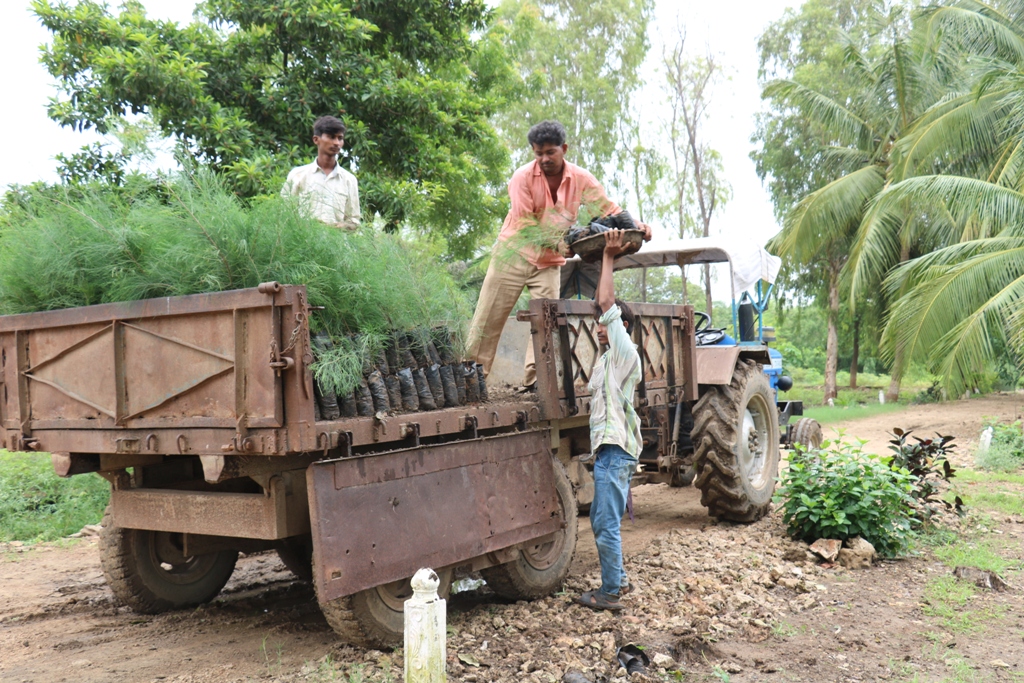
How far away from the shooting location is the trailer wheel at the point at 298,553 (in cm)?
484

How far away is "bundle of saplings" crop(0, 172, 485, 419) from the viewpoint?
3.89m

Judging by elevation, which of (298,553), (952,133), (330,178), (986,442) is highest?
(952,133)

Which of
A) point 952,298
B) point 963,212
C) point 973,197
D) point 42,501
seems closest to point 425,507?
point 42,501

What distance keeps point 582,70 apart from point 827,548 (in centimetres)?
2106

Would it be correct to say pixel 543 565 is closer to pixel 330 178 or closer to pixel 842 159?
pixel 330 178

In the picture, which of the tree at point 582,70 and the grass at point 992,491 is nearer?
the grass at point 992,491

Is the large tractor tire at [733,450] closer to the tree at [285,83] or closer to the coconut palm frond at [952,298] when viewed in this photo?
the tree at [285,83]

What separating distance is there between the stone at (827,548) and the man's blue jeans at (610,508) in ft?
6.16

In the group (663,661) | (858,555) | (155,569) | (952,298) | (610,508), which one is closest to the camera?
(663,661)

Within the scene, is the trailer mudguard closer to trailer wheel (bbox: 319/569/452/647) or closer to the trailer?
the trailer

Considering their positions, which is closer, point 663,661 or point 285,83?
point 663,661

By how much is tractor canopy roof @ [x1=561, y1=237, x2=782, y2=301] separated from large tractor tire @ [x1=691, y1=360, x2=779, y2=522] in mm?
1571

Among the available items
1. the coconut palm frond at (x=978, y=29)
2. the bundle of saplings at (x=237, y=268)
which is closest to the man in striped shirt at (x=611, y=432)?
the bundle of saplings at (x=237, y=268)

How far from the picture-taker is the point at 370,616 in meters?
3.96
